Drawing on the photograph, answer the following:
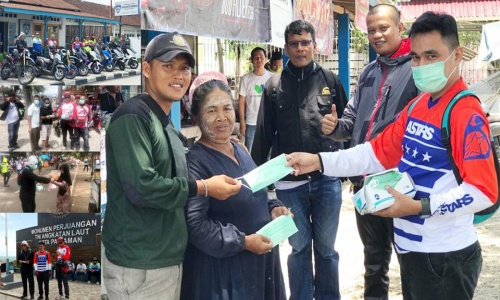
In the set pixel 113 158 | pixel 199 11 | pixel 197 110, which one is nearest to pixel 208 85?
pixel 197 110

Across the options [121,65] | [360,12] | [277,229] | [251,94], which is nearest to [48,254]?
[121,65]

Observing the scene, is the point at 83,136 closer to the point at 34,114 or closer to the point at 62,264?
the point at 34,114

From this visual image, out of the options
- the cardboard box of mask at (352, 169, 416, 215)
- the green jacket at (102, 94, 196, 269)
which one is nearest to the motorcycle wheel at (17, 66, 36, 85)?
the green jacket at (102, 94, 196, 269)

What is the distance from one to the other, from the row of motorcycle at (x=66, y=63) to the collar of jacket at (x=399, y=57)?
5.10 ft

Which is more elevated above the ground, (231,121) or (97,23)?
(97,23)

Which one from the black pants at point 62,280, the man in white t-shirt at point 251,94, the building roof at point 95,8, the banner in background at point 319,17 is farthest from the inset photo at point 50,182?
the man in white t-shirt at point 251,94

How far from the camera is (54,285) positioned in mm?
4082

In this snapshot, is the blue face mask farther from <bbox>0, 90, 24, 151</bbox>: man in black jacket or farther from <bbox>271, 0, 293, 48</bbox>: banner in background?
<bbox>271, 0, 293, 48</bbox>: banner in background

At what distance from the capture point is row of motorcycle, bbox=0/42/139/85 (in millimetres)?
3596

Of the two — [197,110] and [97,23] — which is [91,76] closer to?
[97,23]

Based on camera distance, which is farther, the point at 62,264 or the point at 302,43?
the point at 302,43

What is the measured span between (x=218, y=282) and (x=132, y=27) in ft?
5.95

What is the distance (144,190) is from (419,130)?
3.80 ft

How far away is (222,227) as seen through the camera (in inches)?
116
